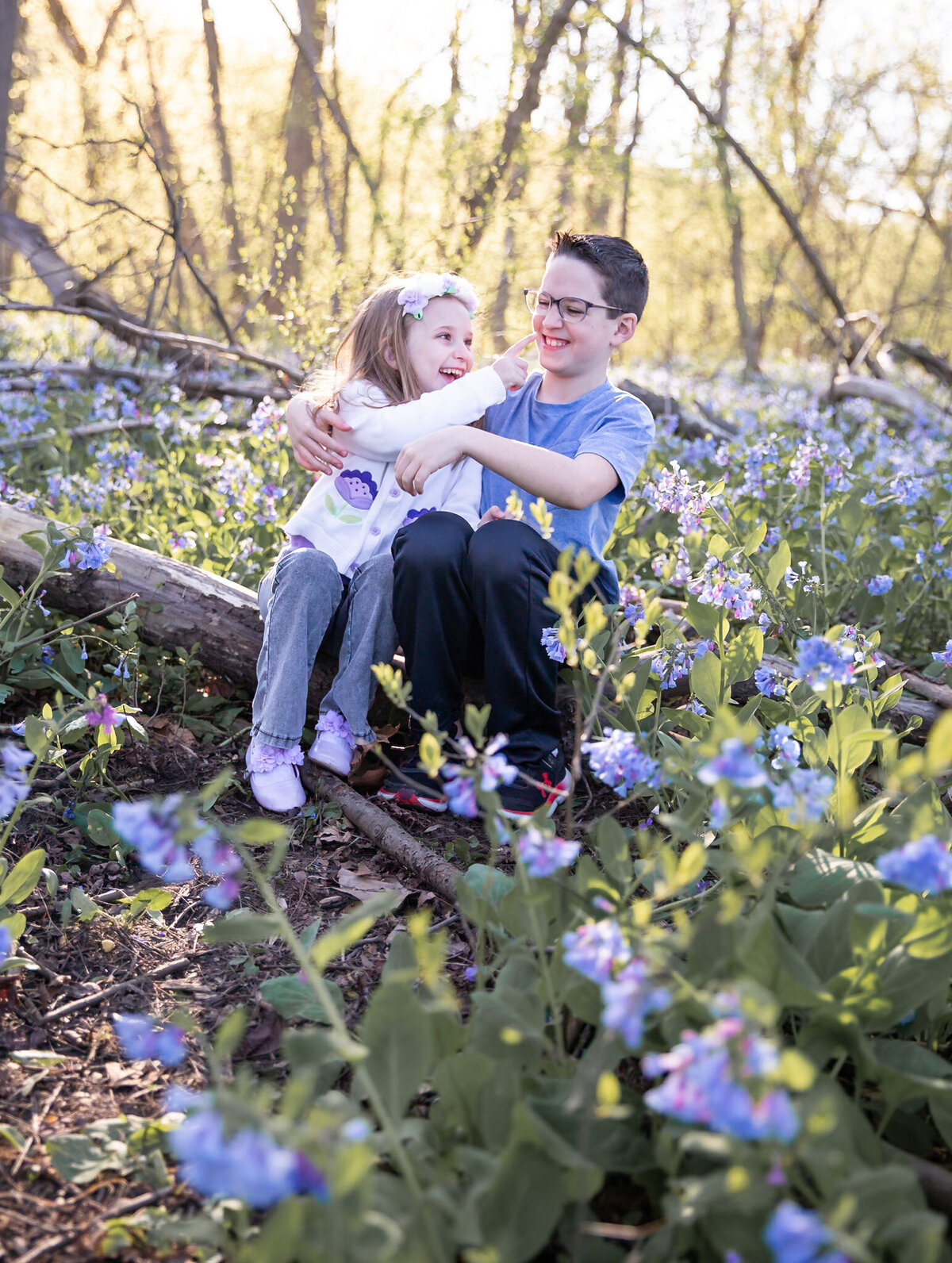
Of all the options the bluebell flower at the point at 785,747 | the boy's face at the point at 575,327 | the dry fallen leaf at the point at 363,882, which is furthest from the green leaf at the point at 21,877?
the boy's face at the point at 575,327

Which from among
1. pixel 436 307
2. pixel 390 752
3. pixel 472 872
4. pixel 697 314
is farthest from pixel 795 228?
pixel 697 314

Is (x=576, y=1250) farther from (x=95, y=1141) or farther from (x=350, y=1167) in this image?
(x=95, y=1141)

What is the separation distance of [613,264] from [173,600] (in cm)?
134

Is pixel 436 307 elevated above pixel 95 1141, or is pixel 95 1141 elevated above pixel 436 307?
pixel 436 307

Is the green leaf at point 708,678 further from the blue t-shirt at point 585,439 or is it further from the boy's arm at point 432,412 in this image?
the boy's arm at point 432,412

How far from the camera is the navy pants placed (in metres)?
2.14

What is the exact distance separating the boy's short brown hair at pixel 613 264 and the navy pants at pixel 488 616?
646 millimetres

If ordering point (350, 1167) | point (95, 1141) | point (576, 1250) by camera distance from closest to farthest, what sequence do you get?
point (350, 1167), point (576, 1250), point (95, 1141)

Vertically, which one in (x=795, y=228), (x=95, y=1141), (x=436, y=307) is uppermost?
(x=795, y=228)

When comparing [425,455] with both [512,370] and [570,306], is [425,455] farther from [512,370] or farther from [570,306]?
[570,306]

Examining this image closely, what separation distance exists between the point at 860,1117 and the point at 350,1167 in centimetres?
60

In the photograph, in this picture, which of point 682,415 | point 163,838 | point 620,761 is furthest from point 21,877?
point 682,415

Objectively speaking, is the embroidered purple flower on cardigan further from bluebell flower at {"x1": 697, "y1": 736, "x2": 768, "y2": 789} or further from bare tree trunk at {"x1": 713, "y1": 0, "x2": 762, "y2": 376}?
bare tree trunk at {"x1": 713, "y1": 0, "x2": 762, "y2": 376}

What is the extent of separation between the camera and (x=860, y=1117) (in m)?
1.06
